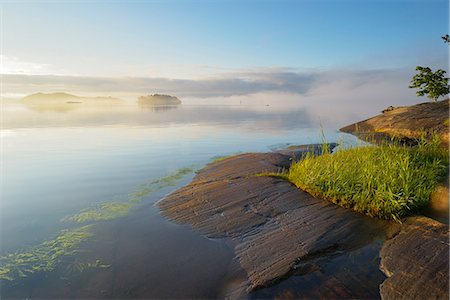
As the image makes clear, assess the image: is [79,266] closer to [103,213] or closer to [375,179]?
[103,213]

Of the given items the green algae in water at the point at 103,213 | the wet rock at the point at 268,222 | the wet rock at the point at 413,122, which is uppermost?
the wet rock at the point at 413,122

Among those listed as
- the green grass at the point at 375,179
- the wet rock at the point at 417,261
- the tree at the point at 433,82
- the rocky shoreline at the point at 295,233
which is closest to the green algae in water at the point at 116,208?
the rocky shoreline at the point at 295,233

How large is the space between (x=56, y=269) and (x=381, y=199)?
9.07 metres

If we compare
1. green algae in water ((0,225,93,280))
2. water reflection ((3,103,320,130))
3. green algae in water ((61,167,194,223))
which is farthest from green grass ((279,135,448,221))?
water reflection ((3,103,320,130))

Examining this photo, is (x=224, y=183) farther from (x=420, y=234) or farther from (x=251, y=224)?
(x=420, y=234)

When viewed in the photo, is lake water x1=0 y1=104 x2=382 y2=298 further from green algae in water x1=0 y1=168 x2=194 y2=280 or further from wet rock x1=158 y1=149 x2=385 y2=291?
wet rock x1=158 y1=149 x2=385 y2=291

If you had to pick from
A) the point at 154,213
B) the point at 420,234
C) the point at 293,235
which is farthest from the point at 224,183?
the point at 420,234

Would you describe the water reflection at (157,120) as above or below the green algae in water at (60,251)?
above

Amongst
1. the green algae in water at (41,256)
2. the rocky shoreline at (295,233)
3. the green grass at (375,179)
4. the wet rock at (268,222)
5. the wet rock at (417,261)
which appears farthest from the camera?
the green grass at (375,179)

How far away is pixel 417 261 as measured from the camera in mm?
5520

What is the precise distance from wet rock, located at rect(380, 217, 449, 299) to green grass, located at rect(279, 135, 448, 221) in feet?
2.72

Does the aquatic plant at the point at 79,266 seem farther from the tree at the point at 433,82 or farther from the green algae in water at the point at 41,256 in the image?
the tree at the point at 433,82

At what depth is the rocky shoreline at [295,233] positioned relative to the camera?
5.28m

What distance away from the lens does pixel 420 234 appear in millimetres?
6371
